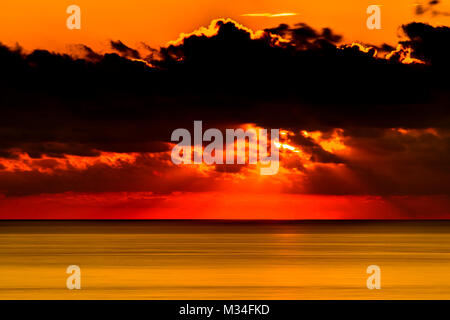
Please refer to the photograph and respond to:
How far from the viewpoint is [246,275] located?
1937 inches

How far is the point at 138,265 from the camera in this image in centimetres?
5884
